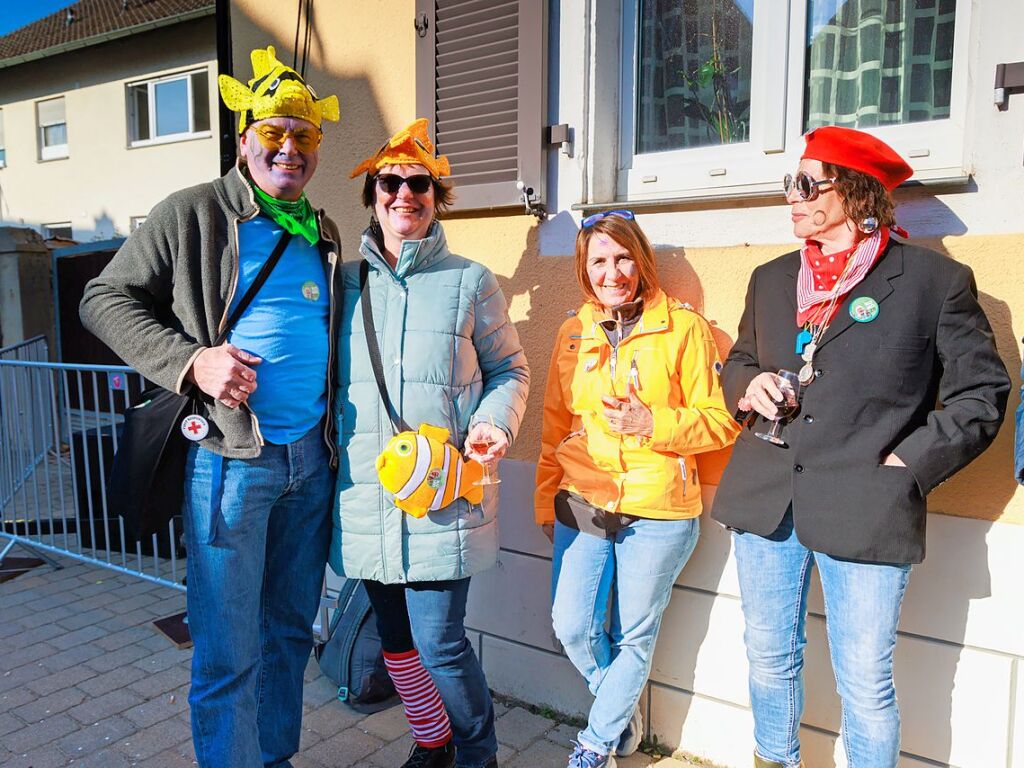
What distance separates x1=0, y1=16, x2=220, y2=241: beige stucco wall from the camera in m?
15.6

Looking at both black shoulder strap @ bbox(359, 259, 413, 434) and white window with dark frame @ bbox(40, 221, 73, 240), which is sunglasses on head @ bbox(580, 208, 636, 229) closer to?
black shoulder strap @ bbox(359, 259, 413, 434)

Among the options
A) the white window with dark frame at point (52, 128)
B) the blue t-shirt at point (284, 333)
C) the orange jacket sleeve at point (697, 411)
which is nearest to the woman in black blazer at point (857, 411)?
the orange jacket sleeve at point (697, 411)

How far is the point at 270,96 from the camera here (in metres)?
2.15

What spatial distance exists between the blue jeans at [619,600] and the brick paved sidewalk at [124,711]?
1.39 ft

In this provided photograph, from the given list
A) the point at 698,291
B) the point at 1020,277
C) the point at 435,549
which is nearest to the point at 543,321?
the point at 698,291

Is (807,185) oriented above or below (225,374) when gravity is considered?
above

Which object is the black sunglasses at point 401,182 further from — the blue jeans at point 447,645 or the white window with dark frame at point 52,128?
the white window with dark frame at point 52,128

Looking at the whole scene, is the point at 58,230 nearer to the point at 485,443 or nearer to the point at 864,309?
the point at 485,443

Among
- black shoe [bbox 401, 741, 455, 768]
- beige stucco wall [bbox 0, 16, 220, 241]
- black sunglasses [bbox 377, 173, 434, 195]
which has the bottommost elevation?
black shoe [bbox 401, 741, 455, 768]

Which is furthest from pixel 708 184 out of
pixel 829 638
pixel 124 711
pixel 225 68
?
pixel 124 711

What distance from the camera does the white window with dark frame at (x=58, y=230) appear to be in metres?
18.0

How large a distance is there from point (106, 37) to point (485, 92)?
53.8 feet

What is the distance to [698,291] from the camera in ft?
8.73

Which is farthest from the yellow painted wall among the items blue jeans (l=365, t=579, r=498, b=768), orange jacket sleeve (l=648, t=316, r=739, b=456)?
blue jeans (l=365, t=579, r=498, b=768)
